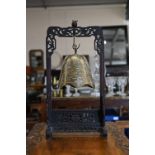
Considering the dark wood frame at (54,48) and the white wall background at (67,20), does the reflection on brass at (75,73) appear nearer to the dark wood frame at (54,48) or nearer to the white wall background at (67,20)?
the dark wood frame at (54,48)

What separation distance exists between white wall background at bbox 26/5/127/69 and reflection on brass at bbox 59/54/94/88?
3.50m

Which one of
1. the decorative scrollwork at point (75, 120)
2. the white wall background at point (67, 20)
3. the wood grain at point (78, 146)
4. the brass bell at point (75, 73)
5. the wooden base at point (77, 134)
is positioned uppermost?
the white wall background at point (67, 20)

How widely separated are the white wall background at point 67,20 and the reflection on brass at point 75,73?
350 centimetres

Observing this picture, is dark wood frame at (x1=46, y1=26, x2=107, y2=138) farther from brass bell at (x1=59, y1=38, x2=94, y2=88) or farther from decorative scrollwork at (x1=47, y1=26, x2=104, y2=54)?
brass bell at (x1=59, y1=38, x2=94, y2=88)

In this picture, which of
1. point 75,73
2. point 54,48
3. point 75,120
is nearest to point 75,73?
point 75,73

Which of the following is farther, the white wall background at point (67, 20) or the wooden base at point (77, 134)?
the white wall background at point (67, 20)

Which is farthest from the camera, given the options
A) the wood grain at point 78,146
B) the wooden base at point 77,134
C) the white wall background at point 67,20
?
the white wall background at point 67,20

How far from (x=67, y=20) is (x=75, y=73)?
3.81 meters

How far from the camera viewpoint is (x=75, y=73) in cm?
199

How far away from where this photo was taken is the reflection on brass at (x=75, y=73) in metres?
1.99

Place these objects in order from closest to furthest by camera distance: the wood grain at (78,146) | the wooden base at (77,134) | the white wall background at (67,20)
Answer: the wood grain at (78,146) → the wooden base at (77,134) → the white wall background at (67,20)

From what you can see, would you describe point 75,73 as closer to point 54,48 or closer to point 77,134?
point 54,48

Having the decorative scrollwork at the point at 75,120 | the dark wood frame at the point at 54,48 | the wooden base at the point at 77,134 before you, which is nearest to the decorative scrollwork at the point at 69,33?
the dark wood frame at the point at 54,48
